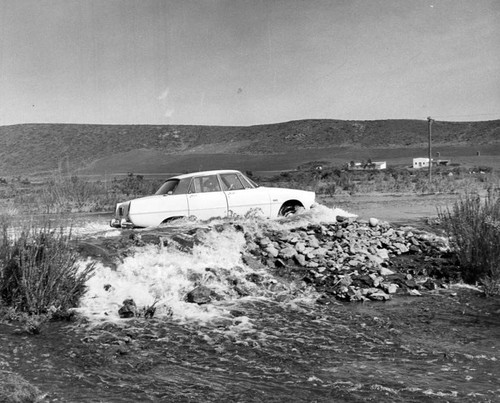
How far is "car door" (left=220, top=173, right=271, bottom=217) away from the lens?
13.4 meters

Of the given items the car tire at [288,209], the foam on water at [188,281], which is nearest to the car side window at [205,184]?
the foam on water at [188,281]

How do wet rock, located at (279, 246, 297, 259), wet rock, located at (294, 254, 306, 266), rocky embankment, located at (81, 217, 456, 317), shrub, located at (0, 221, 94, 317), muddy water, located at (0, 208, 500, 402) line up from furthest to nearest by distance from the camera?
wet rock, located at (279, 246, 297, 259), wet rock, located at (294, 254, 306, 266), rocky embankment, located at (81, 217, 456, 317), shrub, located at (0, 221, 94, 317), muddy water, located at (0, 208, 500, 402)

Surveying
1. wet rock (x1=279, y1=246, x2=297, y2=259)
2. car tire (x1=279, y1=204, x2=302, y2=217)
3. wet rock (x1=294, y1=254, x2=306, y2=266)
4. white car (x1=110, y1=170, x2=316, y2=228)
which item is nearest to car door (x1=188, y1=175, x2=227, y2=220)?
white car (x1=110, y1=170, x2=316, y2=228)

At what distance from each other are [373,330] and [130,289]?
4028mm

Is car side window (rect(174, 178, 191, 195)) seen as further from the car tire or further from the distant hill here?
the distant hill

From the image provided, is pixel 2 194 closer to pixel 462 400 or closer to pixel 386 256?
pixel 386 256

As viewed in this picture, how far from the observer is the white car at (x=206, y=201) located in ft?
42.0

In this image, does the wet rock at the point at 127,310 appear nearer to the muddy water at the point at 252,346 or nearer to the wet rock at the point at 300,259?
the muddy water at the point at 252,346

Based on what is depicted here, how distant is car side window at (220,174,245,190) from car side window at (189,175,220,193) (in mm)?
187

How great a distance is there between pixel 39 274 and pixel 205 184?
5.86 meters

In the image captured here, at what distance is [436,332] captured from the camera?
7398mm

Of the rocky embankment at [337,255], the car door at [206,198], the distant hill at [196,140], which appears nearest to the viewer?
the rocky embankment at [337,255]

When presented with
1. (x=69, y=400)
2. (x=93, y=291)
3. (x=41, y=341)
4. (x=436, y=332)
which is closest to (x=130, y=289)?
(x=93, y=291)

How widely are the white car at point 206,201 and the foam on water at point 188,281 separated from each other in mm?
1049
